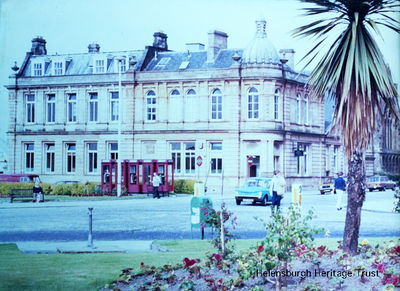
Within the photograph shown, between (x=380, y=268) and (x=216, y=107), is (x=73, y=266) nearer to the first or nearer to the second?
(x=380, y=268)

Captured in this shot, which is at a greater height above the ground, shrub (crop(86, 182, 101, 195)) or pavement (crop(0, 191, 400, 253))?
shrub (crop(86, 182, 101, 195))

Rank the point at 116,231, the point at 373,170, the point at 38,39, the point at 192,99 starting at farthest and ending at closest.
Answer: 1. the point at 192,99
2. the point at 373,170
3. the point at 116,231
4. the point at 38,39

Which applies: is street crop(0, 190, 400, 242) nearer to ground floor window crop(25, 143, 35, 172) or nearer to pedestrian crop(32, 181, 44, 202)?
pedestrian crop(32, 181, 44, 202)

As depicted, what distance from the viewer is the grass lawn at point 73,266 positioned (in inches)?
452

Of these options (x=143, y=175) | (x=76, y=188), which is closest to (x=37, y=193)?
(x=76, y=188)

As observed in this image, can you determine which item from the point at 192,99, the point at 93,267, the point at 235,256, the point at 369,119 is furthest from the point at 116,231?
the point at 192,99

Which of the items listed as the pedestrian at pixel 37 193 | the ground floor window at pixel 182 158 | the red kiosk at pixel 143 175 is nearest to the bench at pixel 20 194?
the pedestrian at pixel 37 193

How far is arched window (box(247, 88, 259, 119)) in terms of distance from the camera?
1261 inches

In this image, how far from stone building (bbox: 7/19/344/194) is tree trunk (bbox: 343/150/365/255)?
15.0 ft

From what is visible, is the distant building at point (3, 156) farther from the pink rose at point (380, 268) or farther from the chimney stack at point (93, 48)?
the pink rose at point (380, 268)

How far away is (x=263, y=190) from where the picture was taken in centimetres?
2881

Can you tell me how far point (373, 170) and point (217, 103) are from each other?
9.90 metres

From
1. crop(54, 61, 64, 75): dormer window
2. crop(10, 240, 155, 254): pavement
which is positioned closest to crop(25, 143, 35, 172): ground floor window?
crop(54, 61, 64, 75): dormer window

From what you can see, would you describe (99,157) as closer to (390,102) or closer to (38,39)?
(38,39)
